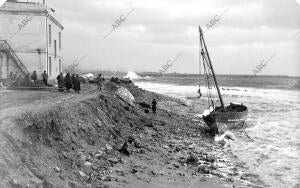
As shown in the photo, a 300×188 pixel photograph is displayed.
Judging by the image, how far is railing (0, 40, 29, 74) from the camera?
101ft

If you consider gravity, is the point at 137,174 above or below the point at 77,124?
below

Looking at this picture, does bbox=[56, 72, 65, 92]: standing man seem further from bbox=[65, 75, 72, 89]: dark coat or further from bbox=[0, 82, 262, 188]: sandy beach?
bbox=[0, 82, 262, 188]: sandy beach

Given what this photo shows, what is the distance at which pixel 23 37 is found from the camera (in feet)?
103

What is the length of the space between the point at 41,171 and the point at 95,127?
22.3 feet

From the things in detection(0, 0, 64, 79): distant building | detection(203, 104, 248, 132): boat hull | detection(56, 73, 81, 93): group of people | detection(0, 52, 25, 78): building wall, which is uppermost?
detection(0, 0, 64, 79): distant building

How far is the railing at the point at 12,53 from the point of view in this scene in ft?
101

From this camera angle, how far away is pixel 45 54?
3206 cm

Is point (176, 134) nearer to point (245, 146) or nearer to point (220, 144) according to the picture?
point (220, 144)

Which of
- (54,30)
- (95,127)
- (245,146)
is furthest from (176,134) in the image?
(54,30)

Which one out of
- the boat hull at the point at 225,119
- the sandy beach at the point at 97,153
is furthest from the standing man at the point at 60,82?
the boat hull at the point at 225,119

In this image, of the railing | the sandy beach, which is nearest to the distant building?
the railing

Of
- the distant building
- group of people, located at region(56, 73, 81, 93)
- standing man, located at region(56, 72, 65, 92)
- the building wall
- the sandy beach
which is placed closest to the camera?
the sandy beach

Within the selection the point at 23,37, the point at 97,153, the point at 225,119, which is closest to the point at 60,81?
the point at 23,37

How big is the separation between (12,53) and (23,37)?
167 cm
